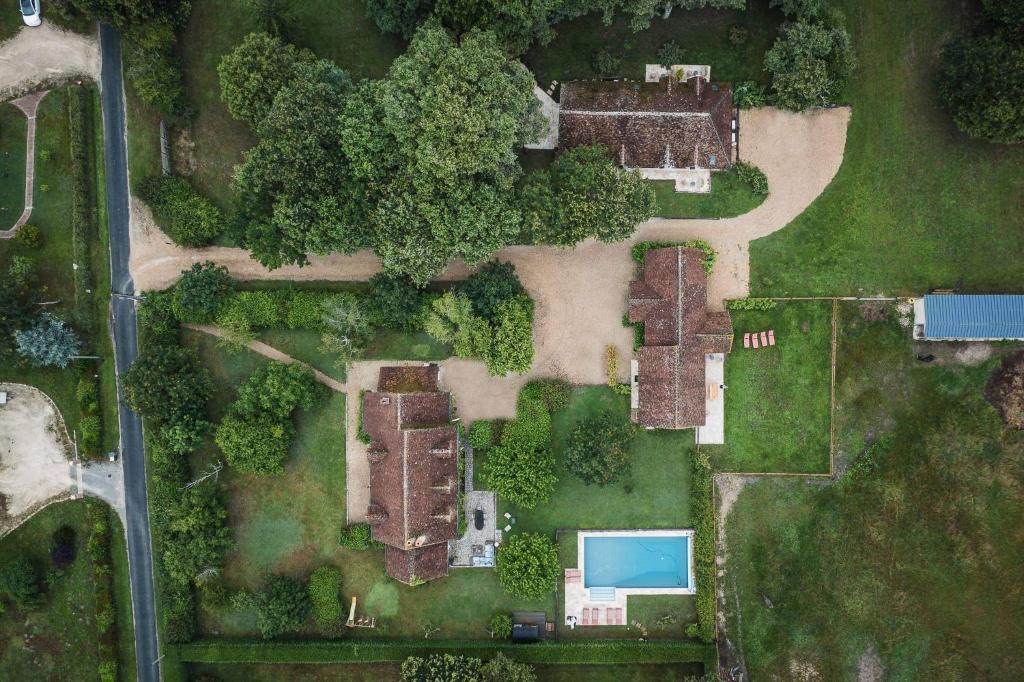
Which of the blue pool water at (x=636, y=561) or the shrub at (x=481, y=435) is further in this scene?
the blue pool water at (x=636, y=561)

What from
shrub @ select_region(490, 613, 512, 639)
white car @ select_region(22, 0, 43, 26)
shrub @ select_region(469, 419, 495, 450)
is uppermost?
white car @ select_region(22, 0, 43, 26)

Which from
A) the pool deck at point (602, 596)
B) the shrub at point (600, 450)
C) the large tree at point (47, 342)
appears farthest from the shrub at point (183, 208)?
the pool deck at point (602, 596)

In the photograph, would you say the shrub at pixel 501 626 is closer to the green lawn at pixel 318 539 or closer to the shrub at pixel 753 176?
the green lawn at pixel 318 539

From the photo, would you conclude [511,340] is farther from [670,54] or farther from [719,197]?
[670,54]

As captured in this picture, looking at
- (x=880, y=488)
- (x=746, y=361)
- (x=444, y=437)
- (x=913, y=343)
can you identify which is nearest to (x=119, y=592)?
(x=444, y=437)

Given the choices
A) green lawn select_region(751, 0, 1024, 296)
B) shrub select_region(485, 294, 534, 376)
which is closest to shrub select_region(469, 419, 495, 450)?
shrub select_region(485, 294, 534, 376)

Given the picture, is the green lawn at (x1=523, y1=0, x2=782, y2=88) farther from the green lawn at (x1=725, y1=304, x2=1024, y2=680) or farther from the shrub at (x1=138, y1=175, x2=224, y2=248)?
the shrub at (x1=138, y1=175, x2=224, y2=248)

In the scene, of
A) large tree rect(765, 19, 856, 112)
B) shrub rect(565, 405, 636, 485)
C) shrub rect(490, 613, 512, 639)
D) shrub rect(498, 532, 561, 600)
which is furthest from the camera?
shrub rect(490, 613, 512, 639)

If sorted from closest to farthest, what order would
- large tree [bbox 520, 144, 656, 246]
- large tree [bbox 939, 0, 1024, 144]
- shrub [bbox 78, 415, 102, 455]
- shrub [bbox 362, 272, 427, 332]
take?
large tree [bbox 939, 0, 1024, 144]
large tree [bbox 520, 144, 656, 246]
shrub [bbox 362, 272, 427, 332]
shrub [bbox 78, 415, 102, 455]
